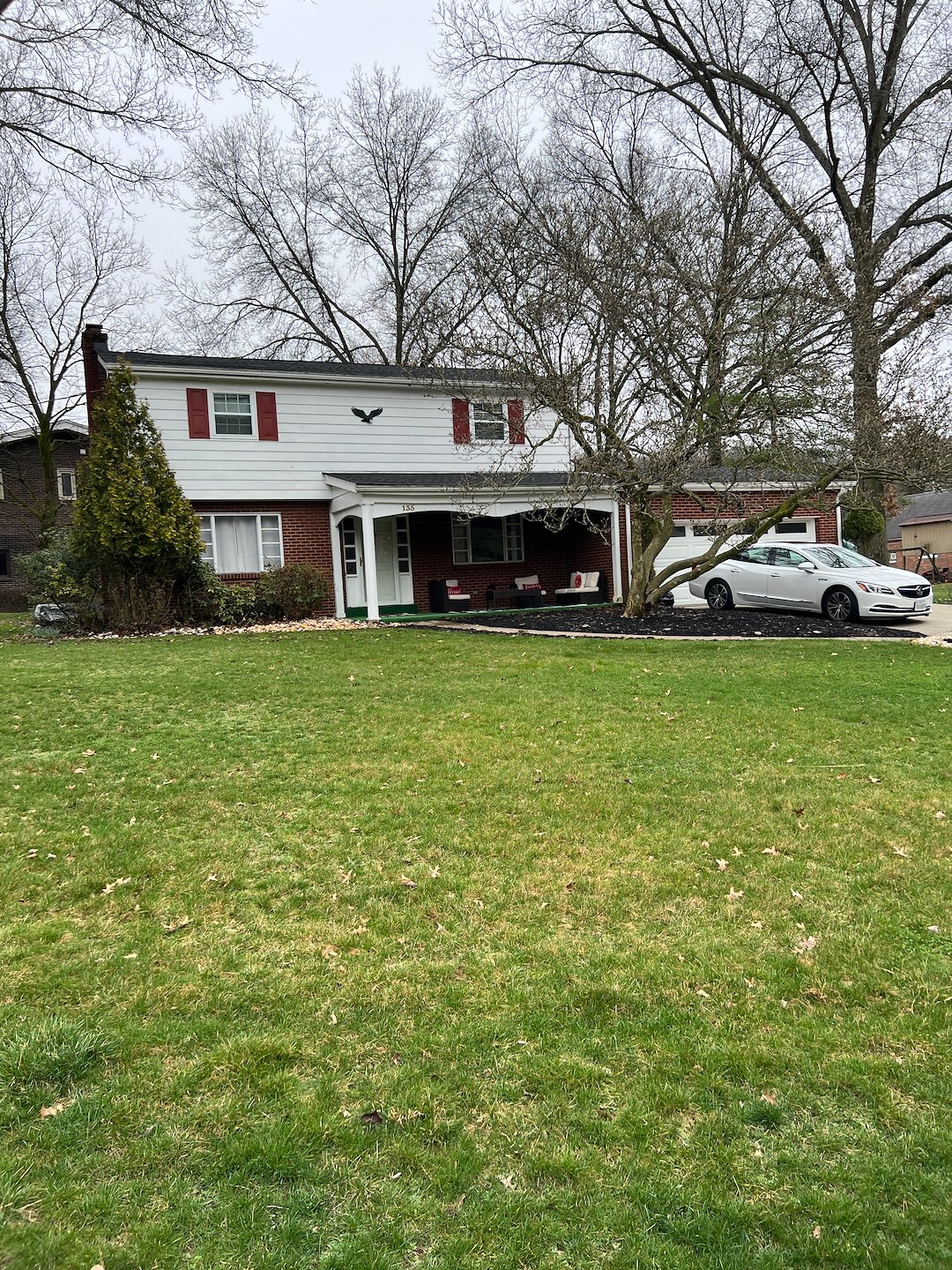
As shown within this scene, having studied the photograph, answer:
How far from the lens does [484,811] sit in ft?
16.6

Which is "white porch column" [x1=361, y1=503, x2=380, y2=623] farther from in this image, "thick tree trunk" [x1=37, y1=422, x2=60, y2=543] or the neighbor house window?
"thick tree trunk" [x1=37, y1=422, x2=60, y2=543]

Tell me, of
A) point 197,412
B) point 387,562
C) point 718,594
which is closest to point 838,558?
point 718,594

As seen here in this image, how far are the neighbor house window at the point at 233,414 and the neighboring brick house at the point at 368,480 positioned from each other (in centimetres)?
3

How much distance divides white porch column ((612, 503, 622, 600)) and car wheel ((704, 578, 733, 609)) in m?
2.05

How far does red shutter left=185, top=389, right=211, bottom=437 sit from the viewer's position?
17359mm

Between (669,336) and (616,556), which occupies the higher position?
(669,336)

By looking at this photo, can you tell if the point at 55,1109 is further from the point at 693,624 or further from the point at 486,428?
the point at 486,428

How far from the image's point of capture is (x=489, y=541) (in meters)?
20.9

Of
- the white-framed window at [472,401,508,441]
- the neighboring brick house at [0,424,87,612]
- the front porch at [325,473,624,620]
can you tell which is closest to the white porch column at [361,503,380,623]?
the front porch at [325,473,624,620]

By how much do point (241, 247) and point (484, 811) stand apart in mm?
33083

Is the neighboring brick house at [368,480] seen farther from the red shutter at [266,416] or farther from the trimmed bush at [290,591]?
the trimmed bush at [290,591]

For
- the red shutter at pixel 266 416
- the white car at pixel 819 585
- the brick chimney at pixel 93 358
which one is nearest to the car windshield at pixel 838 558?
the white car at pixel 819 585

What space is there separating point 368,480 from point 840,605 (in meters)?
9.67

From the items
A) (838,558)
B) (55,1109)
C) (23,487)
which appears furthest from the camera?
(23,487)
